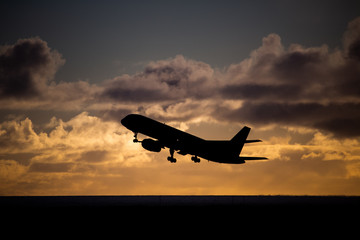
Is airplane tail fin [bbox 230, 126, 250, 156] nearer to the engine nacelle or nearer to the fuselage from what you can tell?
the fuselage

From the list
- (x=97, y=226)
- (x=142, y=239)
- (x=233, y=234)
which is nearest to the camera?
(x=142, y=239)

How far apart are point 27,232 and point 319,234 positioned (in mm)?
34978

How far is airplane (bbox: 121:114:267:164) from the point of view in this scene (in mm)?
73438

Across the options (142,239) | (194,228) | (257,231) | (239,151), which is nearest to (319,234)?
(257,231)

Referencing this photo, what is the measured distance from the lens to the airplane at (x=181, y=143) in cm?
7344

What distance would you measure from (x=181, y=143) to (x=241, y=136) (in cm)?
2030

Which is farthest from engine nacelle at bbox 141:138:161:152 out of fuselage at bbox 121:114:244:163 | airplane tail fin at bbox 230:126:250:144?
airplane tail fin at bbox 230:126:250:144

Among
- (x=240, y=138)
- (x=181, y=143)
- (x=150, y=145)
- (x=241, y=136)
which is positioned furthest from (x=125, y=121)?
(x=241, y=136)

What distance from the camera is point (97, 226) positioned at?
165 feet

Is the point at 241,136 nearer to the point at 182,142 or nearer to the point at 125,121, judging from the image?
the point at 182,142

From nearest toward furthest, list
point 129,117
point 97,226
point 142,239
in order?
1. point 142,239
2. point 97,226
3. point 129,117

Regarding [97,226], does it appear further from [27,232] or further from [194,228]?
[194,228]

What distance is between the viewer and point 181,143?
77.4 m

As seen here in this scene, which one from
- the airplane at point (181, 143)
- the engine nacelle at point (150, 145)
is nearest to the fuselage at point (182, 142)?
the airplane at point (181, 143)
